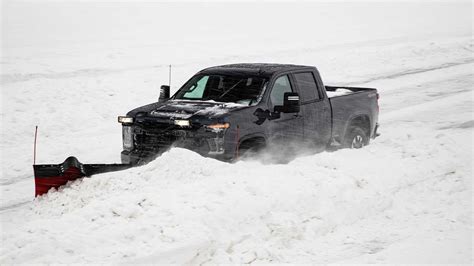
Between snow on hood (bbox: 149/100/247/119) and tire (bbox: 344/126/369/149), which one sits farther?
tire (bbox: 344/126/369/149)

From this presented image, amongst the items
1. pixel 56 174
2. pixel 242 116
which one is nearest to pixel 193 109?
pixel 242 116

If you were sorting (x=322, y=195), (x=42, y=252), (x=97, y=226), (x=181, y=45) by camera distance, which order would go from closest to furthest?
(x=42, y=252) < (x=97, y=226) < (x=322, y=195) < (x=181, y=45)

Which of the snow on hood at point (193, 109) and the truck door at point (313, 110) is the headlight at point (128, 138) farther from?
the truck door at point (313, 110)

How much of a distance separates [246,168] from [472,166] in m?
3.98

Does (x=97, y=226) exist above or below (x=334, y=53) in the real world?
below

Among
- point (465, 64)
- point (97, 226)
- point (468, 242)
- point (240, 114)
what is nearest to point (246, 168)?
point (240, 114)

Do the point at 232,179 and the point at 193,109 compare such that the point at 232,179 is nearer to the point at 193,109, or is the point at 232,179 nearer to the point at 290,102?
the point at 193,109

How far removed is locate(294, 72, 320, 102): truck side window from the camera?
8.95 m

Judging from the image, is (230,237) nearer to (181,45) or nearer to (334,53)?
(334,53)

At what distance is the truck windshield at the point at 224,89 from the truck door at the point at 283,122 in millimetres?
277

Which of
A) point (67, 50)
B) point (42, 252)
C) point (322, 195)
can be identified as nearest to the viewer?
point (42, 252)

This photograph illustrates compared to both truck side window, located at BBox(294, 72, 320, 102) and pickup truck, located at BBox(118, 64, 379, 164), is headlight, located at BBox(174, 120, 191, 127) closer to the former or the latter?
pickup truck, located at BBox(118, 64, 379, 164)

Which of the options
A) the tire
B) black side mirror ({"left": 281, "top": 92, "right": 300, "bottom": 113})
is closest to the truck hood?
black side mirror ({"left": 281, "top": 92, "right": 300, "bottom": 113})

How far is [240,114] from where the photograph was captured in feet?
25.3
